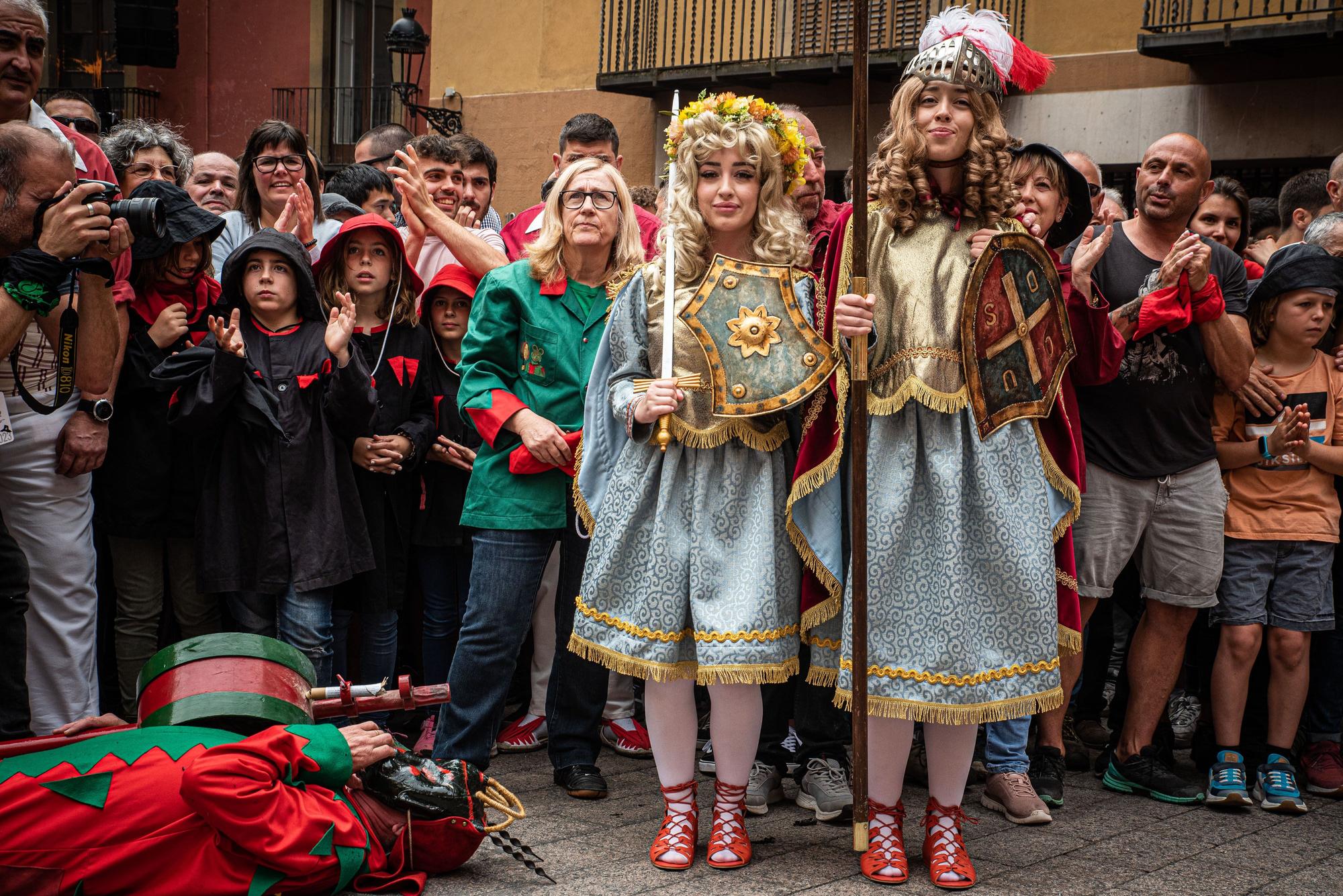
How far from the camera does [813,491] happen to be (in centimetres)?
367

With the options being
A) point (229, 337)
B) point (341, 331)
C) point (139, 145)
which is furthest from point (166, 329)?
point (139, 145)

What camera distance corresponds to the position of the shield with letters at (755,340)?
3.67 m

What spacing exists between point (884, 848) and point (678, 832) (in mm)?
564

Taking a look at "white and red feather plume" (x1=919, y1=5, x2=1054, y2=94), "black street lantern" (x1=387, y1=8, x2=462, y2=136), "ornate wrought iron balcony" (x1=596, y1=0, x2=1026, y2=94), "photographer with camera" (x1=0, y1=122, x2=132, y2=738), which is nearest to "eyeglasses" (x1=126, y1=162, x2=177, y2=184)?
"photographer with camera" (x1=0, y1=122, x2=132, y2=738)

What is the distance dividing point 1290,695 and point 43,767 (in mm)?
3943

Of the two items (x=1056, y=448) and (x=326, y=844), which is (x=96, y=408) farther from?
(x=1056, y=448)

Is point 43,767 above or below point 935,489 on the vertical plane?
below

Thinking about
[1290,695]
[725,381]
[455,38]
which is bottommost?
[1290,695]

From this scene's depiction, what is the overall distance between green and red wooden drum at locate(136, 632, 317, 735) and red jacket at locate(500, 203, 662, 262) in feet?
7.02

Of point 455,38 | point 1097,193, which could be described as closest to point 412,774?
point 1097,193

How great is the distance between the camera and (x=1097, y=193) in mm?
5723

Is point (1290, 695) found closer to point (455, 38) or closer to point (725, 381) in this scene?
point (725, 381)

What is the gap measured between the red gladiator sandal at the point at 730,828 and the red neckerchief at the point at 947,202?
1678 millimetres

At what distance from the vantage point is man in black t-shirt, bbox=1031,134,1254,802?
4574 millimetres
